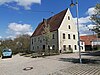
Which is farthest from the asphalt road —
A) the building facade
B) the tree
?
the building facade

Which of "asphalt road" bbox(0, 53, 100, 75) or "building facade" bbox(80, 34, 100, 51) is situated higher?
"building facade" bbox(80, 34, 100, 51)

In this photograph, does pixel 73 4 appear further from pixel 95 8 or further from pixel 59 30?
pixel 59 30

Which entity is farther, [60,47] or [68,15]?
[68,15]

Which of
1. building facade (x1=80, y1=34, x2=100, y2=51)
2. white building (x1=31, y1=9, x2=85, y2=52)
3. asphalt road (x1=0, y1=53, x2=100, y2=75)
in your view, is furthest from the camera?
building facade (x1=80, y1=34, x2=100, y2=51)

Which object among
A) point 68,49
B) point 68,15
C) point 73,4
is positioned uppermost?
point 68,15

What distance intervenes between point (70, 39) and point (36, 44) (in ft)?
43.4

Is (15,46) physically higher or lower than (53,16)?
lower

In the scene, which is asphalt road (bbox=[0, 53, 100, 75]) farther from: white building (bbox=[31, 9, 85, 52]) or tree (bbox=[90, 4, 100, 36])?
white building (bbox=[31, 9, 85, 52])

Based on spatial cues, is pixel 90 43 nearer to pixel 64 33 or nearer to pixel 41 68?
pixel 64 33

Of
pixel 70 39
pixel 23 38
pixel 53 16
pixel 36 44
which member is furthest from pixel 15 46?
pixel 70 39

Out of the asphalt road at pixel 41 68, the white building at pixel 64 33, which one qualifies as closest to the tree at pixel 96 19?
the asphalt road at pixel 41 68

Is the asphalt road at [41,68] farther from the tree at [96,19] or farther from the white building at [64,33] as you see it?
the white building at [64,33]

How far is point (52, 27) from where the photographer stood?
42125mm

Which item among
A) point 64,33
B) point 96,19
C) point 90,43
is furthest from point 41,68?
point 90,43
